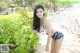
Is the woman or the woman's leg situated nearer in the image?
the woman

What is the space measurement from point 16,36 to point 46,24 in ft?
3.22

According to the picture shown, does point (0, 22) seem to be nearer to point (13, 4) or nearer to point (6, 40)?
point (6, 40)

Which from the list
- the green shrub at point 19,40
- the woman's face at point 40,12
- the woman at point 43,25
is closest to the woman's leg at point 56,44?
the woman at point 43,25

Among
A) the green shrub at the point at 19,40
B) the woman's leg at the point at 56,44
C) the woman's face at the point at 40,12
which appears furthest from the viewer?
the woman's leg at the point at 56,44

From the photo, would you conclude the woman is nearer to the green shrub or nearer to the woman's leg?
the woman's leg

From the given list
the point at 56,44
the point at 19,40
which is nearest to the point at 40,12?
the point at 56,44

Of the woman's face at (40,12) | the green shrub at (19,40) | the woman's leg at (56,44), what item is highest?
the woman's face at (40,12)

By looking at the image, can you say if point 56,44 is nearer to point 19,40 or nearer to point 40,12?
point 40,12

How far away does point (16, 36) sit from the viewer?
255cm

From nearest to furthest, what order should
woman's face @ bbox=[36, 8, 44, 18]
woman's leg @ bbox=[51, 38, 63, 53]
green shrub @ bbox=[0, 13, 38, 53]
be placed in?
1. green shrub @ bbox=[0, 13, 38, 53]
2. woman's face @ bbox=[36, 8, 44, 18]
3. woman's leg @ bbox=[51, 38, 63, 53]

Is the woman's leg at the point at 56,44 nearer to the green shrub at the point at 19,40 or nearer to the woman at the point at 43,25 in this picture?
the woman at the point at 43,25

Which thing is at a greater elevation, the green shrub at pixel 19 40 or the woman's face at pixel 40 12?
the woman's face at pixel 40 12

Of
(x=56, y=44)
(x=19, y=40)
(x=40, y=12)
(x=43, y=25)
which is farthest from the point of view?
(x=56, y=44)

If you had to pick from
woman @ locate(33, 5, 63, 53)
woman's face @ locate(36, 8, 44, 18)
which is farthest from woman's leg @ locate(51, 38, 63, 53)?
woman's face @ locate(36, 8, 44, 18)
